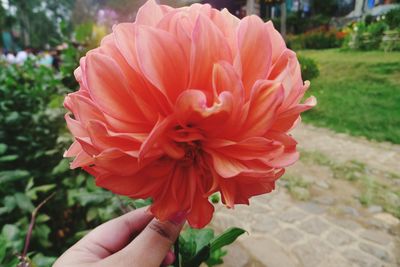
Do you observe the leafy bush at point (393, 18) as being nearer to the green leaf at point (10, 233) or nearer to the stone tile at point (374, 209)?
the stone tile at point (374, 209)

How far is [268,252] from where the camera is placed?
1.95 meters

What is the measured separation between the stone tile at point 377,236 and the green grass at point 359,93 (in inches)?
52.2

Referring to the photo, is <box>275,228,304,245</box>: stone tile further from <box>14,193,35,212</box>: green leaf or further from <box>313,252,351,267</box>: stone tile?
<box>14,193,35,212</box>: green leaf

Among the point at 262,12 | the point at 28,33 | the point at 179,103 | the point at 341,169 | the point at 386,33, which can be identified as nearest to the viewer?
the point at 179,103

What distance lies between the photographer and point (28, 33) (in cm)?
2780

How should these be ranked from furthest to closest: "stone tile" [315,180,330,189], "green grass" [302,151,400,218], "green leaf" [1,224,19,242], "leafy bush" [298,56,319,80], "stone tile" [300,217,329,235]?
1. "leafy bush" [298,56,319,80]
2. "stone tile" [315,180,330,189]
3. "green grass" [302,151,400,218]
4. "stone tile" [300,217,329,235]
5. "green leaf" [1,224,19,242]

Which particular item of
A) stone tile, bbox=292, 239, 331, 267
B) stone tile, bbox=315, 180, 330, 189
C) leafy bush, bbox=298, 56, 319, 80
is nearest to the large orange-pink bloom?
stone tile, bbox=292, 239, 331, 267

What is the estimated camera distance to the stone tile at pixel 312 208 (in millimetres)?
2383

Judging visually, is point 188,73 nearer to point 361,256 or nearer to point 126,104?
point 126,104

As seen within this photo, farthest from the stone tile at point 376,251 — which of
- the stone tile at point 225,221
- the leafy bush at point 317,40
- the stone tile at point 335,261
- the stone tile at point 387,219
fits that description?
the leafy bush at point 317,40

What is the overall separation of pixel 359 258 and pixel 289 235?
0.41 meters

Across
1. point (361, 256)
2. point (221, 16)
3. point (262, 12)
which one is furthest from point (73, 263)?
point (262, 12)

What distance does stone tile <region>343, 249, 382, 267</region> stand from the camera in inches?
72.7

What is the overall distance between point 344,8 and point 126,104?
3127 mm
